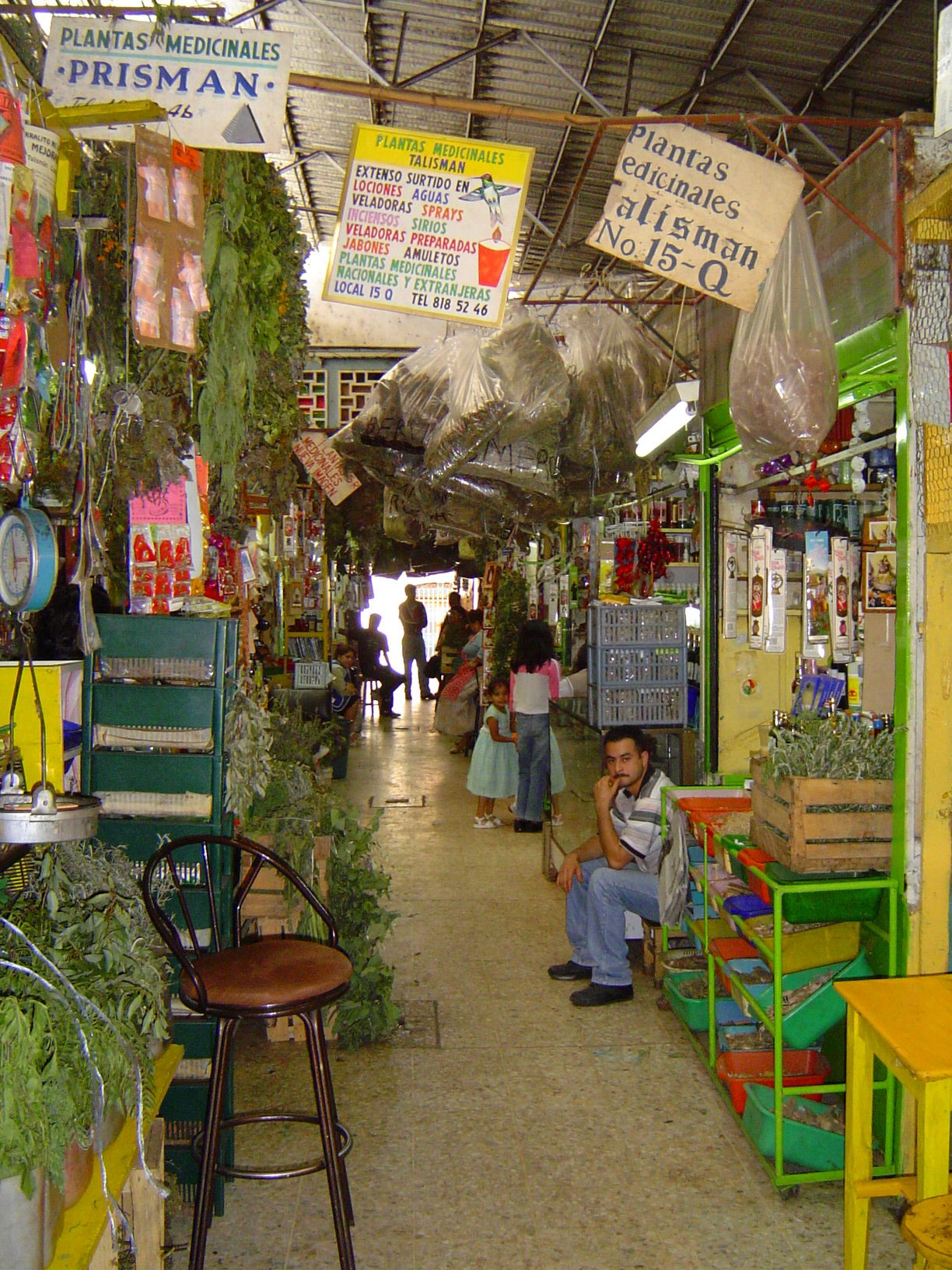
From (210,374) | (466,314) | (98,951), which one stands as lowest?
(98,951)

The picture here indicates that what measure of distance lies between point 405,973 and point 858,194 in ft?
13.0

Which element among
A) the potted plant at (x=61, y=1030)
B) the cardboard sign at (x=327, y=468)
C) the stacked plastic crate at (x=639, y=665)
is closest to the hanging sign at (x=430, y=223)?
the potted plant at (x=61, y=1030)

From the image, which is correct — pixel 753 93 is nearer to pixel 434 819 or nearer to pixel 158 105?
pixel 158 105

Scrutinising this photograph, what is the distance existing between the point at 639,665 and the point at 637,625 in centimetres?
27

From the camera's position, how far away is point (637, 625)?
6.57 m

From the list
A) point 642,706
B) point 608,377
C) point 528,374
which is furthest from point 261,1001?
point 608,377

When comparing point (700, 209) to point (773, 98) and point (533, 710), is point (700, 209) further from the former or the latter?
point (533, 710)

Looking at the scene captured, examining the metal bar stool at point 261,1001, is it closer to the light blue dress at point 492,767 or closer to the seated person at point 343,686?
the light blue dress at point 492,767

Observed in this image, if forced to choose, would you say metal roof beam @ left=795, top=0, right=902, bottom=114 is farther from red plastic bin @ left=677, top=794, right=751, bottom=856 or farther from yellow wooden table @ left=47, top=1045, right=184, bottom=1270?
yellow wooden table @ left=47, top=1045, right=184, bottom=1270

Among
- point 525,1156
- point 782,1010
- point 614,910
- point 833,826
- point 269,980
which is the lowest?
point 525,1156

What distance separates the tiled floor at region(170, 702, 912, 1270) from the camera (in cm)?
291

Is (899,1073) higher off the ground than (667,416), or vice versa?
(667,416)

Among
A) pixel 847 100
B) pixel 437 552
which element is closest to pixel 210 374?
pixel 847 100

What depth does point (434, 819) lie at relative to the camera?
854 centimetres
